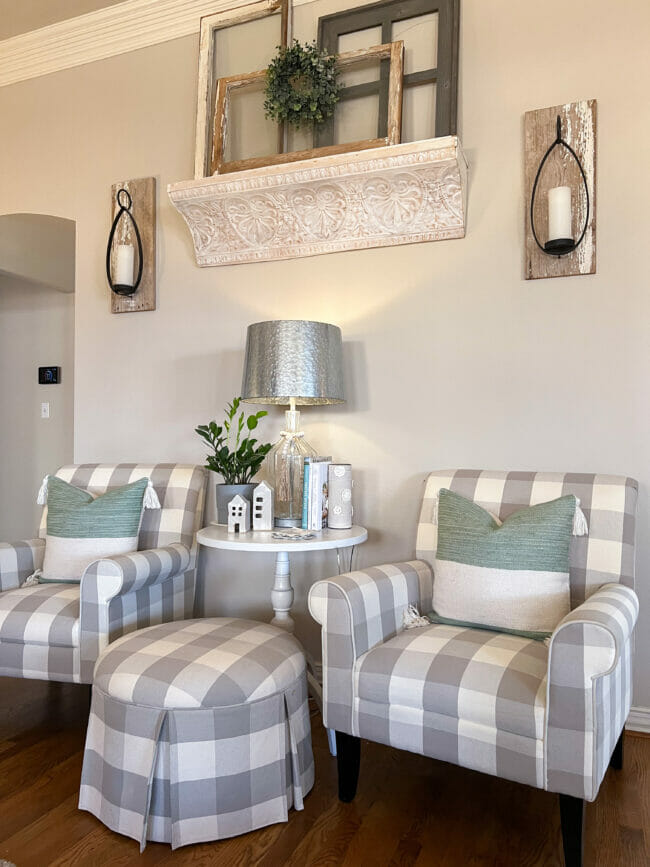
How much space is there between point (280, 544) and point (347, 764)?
61 cm

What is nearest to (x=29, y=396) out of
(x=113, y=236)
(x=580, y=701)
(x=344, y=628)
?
(x=113, y=236)

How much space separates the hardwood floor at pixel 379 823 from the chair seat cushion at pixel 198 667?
1.06 feet

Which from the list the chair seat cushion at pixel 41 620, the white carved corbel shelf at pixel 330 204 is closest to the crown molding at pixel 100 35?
the white carved corbel shelf at pixel 330 204

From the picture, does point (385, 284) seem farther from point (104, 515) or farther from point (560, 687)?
point (560, 687)

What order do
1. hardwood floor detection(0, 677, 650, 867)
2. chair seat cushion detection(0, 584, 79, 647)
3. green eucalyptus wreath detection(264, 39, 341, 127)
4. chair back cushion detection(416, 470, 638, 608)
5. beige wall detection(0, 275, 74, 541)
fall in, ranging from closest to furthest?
hardwood floor detection(0, 677, 650, 867)
chair back cushion detection(416, 470, 638, 608)
chair seat cushion detection(0, 584, 79, 647)
green eucalyptus wreath detection(264, 39, 341, 127)
beige wall detection(0, 275, 74, 541)

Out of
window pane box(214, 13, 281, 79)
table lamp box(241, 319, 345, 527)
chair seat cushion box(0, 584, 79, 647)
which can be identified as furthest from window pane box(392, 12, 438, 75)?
chair seat cushion box(0, 584, 79, 647)

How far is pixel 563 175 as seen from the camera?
2.15 meters

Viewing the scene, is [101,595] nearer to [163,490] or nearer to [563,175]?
[163,490]

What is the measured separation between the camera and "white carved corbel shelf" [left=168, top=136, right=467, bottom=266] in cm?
223

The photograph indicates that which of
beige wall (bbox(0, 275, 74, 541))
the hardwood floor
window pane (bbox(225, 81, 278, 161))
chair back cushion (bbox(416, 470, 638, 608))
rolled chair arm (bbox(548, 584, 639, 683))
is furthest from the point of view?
beige wall (bbox(0, 275, 74, 541))

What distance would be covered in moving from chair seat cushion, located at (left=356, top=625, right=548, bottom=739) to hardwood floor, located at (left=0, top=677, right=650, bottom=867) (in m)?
0.32

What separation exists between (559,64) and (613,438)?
1247mm

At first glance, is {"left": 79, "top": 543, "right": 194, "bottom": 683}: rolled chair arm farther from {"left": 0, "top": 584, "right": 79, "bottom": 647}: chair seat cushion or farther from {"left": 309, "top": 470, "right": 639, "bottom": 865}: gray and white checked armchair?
{"left": 309, "top": 470, "right": 639, "bottom": 865}: gray and white checked armchair

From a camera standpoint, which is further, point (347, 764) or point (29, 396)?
point (29, 396)
